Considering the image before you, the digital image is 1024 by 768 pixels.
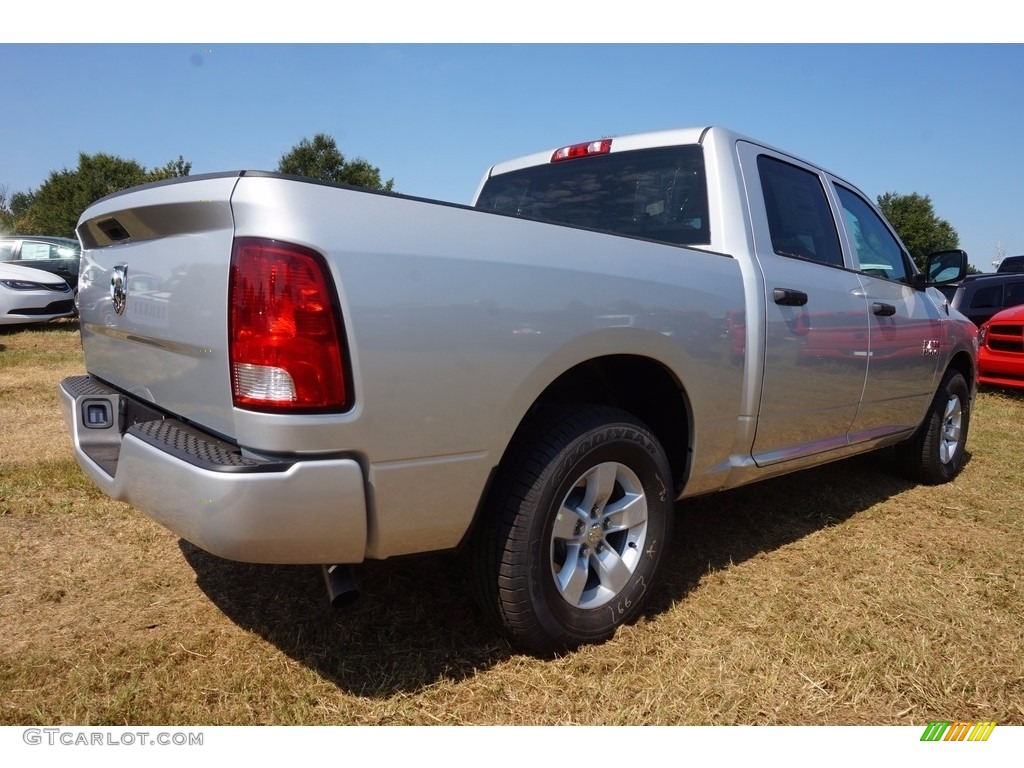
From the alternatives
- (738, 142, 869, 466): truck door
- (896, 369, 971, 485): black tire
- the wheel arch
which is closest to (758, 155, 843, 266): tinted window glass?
(738, 142, 869, 466): truck door

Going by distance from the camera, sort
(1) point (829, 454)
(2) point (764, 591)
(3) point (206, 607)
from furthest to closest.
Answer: (1) point (829, 454) → (2) point (764, 591) → (3) point (206, 607)

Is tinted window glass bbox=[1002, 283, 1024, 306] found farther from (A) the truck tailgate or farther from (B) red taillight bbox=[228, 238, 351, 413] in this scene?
(A) the truck tailgate

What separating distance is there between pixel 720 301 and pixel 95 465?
2.19 meters

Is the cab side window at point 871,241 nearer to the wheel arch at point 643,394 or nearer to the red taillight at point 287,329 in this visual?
the wheel arch at point 643,394

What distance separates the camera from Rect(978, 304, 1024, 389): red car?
837 centimetres

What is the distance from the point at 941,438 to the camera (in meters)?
4.64

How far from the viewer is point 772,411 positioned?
117 inches

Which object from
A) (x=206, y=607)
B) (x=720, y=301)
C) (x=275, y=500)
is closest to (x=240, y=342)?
(x=275, y=500)

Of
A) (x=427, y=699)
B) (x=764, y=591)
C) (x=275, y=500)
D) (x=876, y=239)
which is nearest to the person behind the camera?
(x=275, y=500)

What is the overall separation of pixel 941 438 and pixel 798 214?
2210 mm

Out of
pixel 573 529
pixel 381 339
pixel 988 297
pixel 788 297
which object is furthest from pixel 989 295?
pixel 381 339

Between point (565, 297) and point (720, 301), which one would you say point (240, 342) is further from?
point (720, 301)

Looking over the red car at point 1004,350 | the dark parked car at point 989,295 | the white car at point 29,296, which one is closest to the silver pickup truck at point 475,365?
the red car at point 1004,350

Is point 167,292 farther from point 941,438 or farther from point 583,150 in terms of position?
point 941,438
